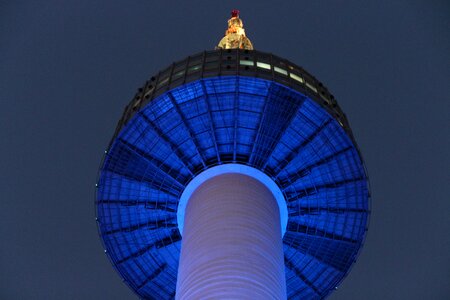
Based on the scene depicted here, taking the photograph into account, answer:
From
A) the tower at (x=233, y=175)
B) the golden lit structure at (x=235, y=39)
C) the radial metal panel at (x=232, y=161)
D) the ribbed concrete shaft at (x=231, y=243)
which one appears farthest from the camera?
the golden lit structure at (x=235, y=39)

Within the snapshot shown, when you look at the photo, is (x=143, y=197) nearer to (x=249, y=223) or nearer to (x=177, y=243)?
(x=177, y=243)

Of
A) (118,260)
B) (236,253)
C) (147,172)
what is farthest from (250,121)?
(118,260)

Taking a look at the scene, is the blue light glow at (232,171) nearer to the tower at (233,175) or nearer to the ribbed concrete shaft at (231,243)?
the tower at (233,175)

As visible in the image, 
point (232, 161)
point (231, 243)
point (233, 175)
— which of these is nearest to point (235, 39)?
point (232, 161)

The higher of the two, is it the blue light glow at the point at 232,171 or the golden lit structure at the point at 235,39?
the golden lit structure at the point at 235,39

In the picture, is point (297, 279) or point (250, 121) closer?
point (250, 121)

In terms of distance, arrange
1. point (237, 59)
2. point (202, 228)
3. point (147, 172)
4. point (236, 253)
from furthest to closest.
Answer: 1. point (147, 172)
2. point (237, 59)
3. point (202, 228)
4. point (236, 253)

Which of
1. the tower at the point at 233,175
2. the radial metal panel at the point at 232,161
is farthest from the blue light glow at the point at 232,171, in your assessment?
the radial metal panel at the point at 232,161

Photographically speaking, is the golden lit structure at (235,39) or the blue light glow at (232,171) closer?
the blue light glow at (232,171)
